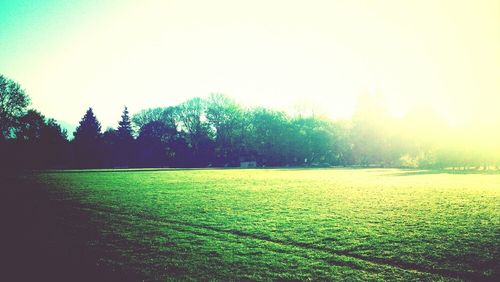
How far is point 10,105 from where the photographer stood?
6450cm

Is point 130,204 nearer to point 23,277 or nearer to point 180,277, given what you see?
point 23,277

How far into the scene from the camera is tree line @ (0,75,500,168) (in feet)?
213

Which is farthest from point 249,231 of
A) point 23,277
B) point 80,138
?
point 80,138

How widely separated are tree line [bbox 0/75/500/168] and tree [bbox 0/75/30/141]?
0.16m

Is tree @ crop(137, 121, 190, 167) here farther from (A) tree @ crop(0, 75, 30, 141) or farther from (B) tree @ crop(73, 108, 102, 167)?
(A) tree @ crop(0, 75, 30, 141)

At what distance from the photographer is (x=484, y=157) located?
53938mm

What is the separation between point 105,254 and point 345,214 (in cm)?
883

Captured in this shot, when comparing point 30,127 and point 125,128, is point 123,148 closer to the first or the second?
point 125,128

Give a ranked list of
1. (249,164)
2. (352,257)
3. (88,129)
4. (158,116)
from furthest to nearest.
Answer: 1. (158,116)
2. (249,164)
3. (88,129)
4. (352,257)

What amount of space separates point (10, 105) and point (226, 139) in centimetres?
5134

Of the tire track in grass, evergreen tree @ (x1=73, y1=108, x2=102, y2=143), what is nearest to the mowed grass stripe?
the tire track in grass

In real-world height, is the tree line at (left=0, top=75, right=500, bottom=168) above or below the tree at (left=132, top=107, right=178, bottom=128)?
below

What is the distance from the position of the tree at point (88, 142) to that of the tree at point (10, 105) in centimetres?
1343

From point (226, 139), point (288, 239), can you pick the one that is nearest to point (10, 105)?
point (226, 139)
